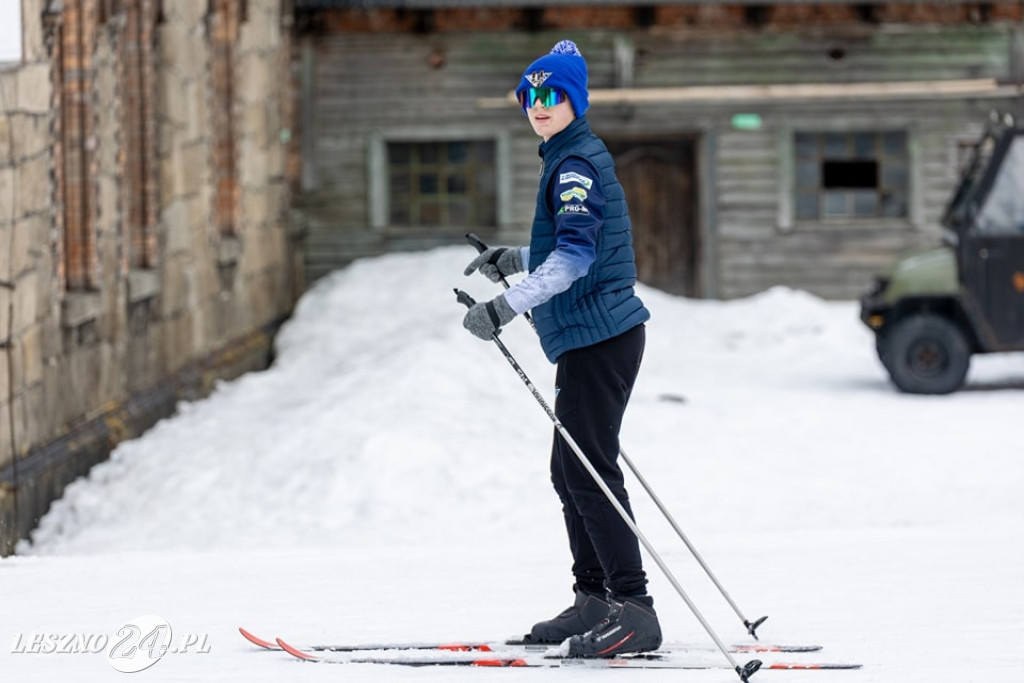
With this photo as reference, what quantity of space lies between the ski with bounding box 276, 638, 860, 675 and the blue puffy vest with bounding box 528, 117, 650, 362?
0.92 m

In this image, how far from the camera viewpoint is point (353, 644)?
19.8 ft

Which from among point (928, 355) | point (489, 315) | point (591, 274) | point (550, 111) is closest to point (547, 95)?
point (550, 111)

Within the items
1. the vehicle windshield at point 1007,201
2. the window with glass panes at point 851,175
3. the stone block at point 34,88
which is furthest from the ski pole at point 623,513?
the window with glass panes at point 851,175

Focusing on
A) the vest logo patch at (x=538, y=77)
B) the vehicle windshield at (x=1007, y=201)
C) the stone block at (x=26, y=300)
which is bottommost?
the stone block at (x=26, y=300)

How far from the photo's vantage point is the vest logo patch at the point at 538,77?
5.73 m

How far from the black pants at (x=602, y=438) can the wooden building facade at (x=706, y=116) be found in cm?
1350

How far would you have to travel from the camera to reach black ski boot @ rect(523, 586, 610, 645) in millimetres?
5930

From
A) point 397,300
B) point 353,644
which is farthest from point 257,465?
point 397,300

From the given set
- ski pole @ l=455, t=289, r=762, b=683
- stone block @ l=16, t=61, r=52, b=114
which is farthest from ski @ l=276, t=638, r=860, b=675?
stone block @ l=16, t=61, r=52, b=114

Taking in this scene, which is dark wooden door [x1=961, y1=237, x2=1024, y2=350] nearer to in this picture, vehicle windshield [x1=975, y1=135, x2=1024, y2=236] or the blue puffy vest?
vehicle windshield [x1=975, y1=135, x2=1024, y2=236]

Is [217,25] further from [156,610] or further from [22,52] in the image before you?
[156,610]

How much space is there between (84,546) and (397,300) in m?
8.40

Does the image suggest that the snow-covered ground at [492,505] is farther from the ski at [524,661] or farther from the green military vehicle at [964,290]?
the green military vehicle at [964,290]

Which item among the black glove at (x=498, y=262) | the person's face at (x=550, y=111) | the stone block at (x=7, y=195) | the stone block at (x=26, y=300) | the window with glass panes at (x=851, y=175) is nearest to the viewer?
the person's face at (x=550, y=111)
